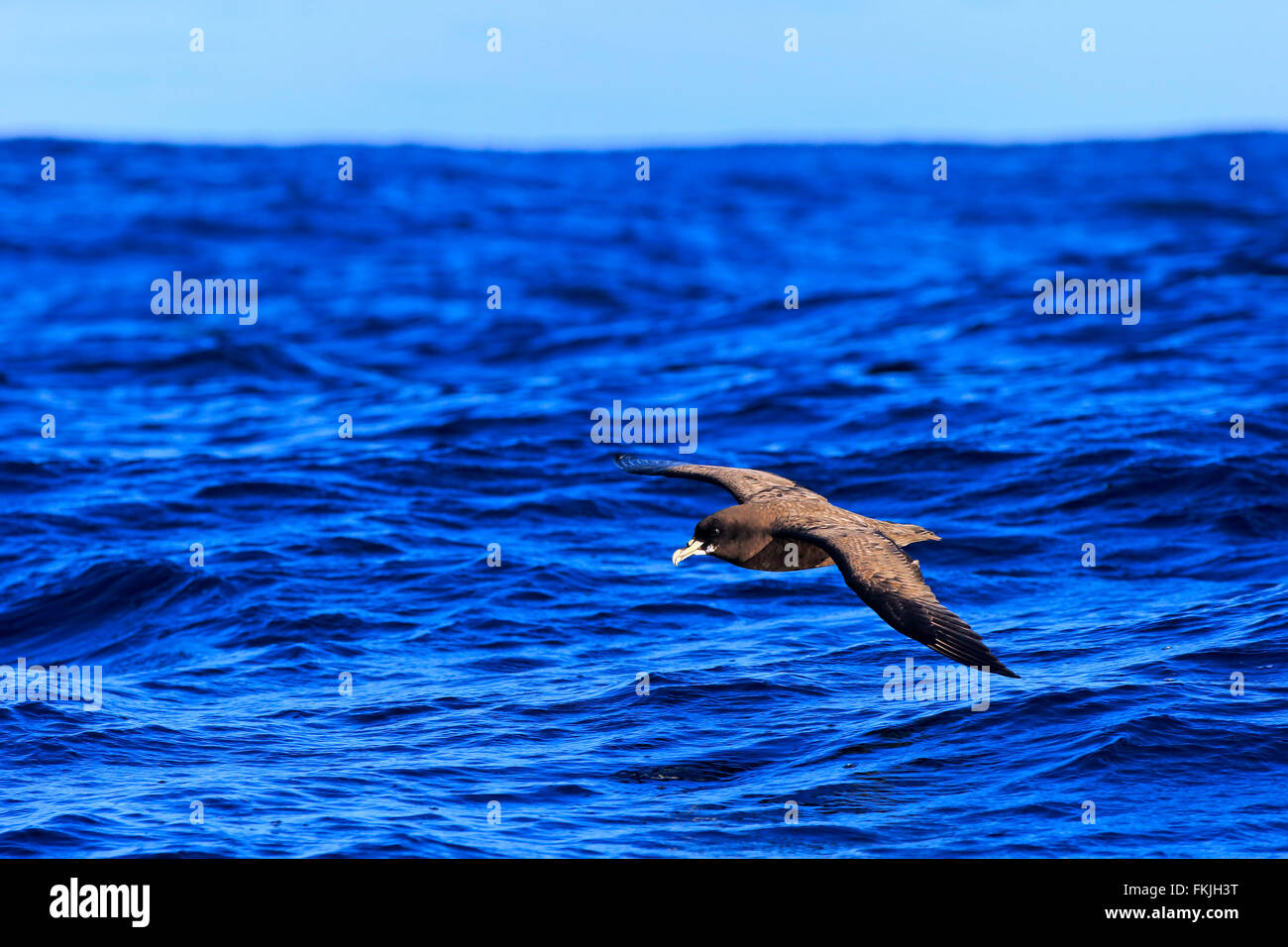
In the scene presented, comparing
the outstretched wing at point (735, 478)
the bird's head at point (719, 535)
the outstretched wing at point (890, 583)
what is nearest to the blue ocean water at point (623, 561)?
the outstretched wing at point (890, 583)

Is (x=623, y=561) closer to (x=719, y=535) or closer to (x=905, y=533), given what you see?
(x=719, y=535)

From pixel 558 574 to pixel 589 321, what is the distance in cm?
1558

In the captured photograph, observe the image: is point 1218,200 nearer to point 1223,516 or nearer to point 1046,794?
point 1223,516

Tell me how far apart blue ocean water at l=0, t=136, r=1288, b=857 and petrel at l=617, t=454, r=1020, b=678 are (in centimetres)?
116

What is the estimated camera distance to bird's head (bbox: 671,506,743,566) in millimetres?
11180

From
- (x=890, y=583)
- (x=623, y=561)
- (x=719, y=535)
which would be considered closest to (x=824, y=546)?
(x=890, y=583)

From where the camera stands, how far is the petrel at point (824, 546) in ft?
29.2

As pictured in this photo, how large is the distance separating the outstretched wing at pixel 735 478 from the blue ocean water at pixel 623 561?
4.82 feet

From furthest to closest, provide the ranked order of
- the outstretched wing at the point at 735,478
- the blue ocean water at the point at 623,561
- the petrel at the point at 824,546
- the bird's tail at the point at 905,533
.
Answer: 1. the outstretched wing at the point at 735,478
2. the bird's tail at the point at 905,533
3. the blue ocean water at the point at 623,561
4. the petrel at the point at 824,546

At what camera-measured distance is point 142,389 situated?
25.1 metres

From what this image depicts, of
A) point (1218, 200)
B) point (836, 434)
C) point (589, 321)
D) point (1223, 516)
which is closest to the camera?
point (1223, 516)

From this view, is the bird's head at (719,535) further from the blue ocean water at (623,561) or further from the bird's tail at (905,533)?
the blue ocean water at (623,561)

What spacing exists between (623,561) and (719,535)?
4.66 meters

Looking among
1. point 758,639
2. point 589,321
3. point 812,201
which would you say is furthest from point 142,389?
point 812,201
